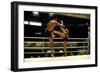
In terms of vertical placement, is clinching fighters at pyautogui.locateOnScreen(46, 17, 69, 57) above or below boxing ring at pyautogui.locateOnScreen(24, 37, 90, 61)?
above

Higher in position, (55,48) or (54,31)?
(54,31)

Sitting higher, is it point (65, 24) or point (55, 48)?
point (65, 24)

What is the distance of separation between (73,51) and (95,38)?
18cm

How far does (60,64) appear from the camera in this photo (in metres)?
1.64

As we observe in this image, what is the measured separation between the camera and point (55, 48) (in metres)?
1.64

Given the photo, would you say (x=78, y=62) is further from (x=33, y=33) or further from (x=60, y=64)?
(x=33, y=33)

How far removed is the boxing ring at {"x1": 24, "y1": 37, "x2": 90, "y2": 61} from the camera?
5.13 ft

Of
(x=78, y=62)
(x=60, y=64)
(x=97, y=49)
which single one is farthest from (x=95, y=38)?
(x=60, y=64)

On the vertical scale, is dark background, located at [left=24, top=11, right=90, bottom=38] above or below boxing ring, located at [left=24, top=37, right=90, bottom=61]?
above

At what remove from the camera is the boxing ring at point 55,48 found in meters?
1.56

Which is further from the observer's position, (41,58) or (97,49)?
(97,49)

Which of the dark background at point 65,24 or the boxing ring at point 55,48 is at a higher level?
the dark background at point 65,24

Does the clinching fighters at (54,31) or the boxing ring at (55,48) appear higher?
the clinching fighters at (54,31)

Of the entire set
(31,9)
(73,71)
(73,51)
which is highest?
(31,9)
